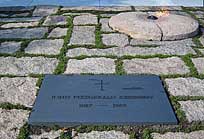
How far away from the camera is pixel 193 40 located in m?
3.65

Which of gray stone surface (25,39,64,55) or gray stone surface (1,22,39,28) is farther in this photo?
gray stone surface (1,22,39,28)

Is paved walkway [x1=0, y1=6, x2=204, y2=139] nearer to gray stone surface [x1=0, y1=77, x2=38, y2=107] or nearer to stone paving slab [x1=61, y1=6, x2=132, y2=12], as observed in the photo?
gray stone surface [x1=0, y1=77, x2=38, y2=107]

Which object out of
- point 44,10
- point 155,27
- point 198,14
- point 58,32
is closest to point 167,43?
point 155,27

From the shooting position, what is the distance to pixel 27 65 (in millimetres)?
3031

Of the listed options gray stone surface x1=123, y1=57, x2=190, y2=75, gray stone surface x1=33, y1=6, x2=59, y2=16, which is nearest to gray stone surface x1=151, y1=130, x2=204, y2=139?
gray stone surface x1=123, y1=57, x2=190, y2=75

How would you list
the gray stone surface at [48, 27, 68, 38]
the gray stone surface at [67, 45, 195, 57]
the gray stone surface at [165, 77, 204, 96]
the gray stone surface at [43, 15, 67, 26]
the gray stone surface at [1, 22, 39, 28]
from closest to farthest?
the gray stone surface at [165, 77, 204, 96]
the gray stone surface at [67, 45, 195, 57]
the gray stone surface at [48, 27, 68, 38]
the gray stone surface at [1, 22, 39, 28]
the gray stone surface at [43, 15, 67, 26]

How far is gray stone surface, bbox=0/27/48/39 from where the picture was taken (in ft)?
12.1

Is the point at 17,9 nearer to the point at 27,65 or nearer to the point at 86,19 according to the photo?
the point at 86,19

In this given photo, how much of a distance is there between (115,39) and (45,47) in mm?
739

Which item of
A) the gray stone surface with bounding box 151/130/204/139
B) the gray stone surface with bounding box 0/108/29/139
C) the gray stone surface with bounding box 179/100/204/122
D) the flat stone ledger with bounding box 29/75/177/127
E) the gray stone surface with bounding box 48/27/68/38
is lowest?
the gray stone surface with bounding box 48/27/68/38

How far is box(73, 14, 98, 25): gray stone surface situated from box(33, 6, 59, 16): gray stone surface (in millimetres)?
476

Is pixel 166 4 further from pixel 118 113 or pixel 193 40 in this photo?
pixel 118 113

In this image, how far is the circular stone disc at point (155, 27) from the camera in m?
3.61

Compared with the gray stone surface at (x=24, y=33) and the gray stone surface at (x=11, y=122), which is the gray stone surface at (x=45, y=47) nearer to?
the gray stone surface at (x=24, y=33)
